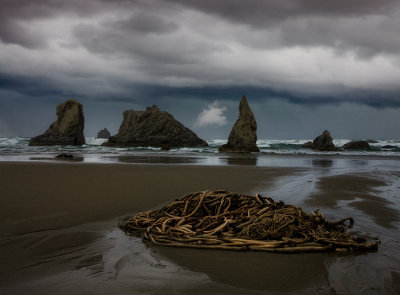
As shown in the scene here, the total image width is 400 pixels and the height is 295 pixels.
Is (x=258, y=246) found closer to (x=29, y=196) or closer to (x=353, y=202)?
(x=353, y=202)

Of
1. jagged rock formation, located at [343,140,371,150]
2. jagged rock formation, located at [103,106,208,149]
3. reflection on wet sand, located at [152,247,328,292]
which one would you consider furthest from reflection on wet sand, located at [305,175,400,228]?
jagged rock formation, located at [103,106,208,149]

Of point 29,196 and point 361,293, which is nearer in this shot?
point 361,293

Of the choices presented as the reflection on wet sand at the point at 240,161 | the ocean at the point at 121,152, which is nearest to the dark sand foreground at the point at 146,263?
the reflection on wet sand at the point at 240,161

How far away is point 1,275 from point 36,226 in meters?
1.93

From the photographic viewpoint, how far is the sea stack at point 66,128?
59.4m

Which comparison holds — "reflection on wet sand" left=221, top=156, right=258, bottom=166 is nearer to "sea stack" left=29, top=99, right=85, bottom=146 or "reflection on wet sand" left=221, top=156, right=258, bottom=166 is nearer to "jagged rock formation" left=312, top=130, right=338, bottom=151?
"jagged rock formation" left=312, top=130, right=338, bottom=151

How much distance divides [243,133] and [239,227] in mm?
34646

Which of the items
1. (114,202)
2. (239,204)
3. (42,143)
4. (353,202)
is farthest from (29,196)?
(42,143)

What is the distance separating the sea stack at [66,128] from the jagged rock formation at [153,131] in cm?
687

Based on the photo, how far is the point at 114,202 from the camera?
21.2 ft

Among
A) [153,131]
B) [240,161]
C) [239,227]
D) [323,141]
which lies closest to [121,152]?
[240,161]

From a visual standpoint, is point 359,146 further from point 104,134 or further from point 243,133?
point 104,134

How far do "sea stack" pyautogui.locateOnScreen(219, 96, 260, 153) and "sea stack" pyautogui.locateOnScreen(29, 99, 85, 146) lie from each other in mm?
36513

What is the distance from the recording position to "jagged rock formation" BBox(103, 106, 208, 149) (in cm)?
6166
